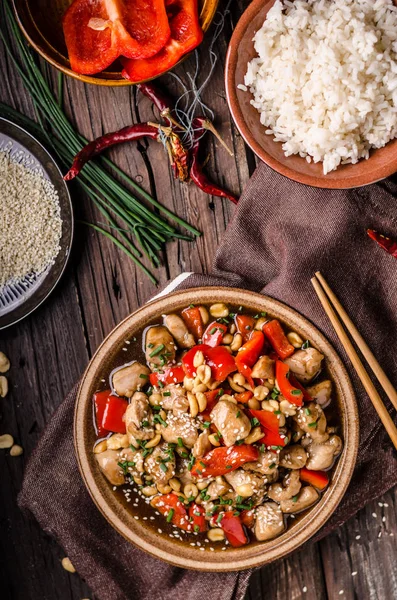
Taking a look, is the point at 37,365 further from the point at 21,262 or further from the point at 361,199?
the point at 361,199

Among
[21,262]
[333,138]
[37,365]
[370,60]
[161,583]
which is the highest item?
[370,60]

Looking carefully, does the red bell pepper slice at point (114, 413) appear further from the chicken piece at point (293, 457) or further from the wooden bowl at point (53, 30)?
the wooden bowl at point (53, 30)

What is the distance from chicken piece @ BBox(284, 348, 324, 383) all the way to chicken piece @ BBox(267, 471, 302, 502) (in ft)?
1.24

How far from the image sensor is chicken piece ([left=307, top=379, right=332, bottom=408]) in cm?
257

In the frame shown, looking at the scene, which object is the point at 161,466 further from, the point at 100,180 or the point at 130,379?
the point at 100,180

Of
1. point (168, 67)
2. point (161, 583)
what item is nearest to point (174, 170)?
point (168, 67)

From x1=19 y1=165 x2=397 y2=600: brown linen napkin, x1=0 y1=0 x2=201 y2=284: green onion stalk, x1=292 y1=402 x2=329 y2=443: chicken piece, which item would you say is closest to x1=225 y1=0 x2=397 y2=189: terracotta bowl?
x1=19 y1=165 x2=397 y2=600: brown linen napkin

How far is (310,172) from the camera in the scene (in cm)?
251

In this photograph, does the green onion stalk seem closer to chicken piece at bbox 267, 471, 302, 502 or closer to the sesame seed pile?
the sesame seed pile

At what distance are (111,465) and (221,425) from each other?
1.64ft

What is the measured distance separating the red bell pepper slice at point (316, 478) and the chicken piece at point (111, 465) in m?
0.72

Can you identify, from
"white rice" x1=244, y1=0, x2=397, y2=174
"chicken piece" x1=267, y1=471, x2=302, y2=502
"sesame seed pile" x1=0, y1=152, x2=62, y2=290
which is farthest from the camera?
"sesame seed pile" x1=0, y1=152, x2=62, y2=290

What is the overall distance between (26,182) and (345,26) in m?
1.41

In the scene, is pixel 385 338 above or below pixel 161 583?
above
